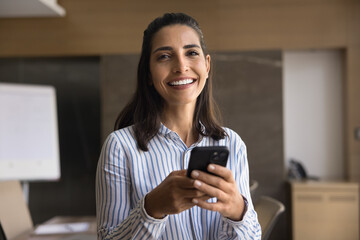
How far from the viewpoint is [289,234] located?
5801mm

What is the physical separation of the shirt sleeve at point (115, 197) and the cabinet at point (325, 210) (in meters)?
4.49

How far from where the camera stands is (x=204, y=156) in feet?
3.42

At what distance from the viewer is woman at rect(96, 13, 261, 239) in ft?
3.66

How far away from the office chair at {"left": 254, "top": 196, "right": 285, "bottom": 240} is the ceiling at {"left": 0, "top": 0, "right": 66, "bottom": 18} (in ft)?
12.3

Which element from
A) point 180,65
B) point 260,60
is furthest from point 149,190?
point 260,60

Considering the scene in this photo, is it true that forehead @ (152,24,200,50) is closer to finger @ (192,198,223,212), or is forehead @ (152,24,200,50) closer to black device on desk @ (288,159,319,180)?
finger @ (192,198,223,212)

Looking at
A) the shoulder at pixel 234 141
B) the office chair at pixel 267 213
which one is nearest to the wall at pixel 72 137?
the office chair at pixel 267 213

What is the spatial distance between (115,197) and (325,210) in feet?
15.4

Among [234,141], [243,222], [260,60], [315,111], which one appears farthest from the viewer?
[315,111]

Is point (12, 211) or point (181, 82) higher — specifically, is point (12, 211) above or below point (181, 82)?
below

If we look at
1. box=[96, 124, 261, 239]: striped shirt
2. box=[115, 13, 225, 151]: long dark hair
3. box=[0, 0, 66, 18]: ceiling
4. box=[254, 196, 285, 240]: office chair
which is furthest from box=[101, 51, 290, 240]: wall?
box=[96, 124, 261, 239]: striped shirt

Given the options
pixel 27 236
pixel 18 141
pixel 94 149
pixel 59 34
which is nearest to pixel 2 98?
pixel 18 141

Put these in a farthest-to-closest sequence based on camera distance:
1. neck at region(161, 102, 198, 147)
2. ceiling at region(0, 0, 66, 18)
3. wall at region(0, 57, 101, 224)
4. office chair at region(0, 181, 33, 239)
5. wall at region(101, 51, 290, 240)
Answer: wall at region(0, 57, 101, 224) → wall at region(101, 51, 290, 240) → ceiling at region(0, 0, 66, 18) → office chair at region(0, 181, 33, 239) → neck at region(161, 102, 198, 147)

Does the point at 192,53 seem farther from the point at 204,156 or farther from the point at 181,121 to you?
the point at 204,156
